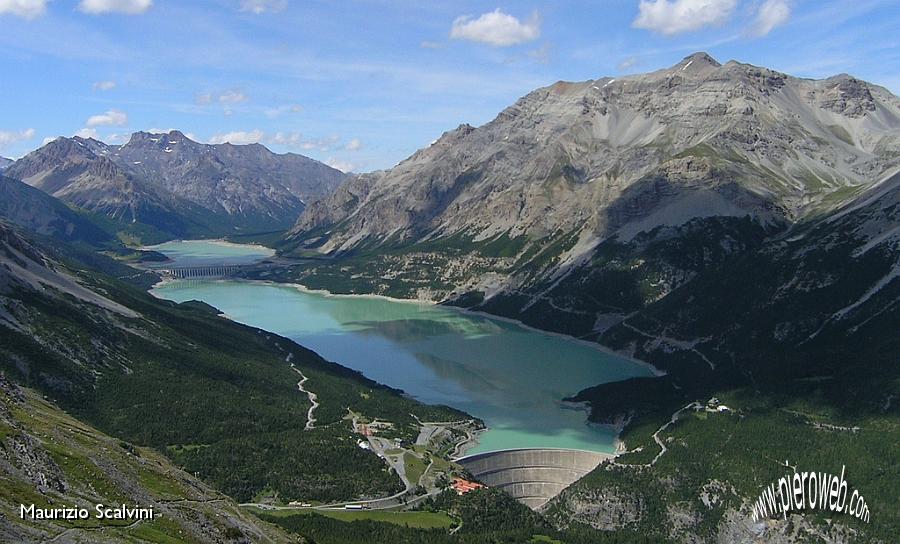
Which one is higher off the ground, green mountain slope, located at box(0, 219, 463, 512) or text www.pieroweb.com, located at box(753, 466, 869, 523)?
green mountain slope, located at box(0, 219, 463, 512)

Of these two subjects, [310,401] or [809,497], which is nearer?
[809,497]

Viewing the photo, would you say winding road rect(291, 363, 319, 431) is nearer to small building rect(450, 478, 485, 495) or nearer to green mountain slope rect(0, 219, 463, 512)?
green mountain slope rect(0, 219, 463, 512)

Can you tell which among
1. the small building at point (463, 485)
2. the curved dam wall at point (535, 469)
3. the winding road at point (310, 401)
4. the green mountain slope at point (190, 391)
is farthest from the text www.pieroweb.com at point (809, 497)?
the winding road at point (310, 401)

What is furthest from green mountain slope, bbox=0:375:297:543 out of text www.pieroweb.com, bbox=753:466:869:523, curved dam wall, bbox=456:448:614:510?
text www.pieroweb.com, bbox=753:466:869:523

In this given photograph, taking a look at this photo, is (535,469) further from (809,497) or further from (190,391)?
(190,391)

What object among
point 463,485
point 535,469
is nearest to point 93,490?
point 463,485

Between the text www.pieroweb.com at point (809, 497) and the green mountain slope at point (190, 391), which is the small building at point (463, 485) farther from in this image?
the text www.pieroweb.com at point (809, 497)

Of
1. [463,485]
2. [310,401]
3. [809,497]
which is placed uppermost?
[310,401]

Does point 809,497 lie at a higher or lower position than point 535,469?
lower
